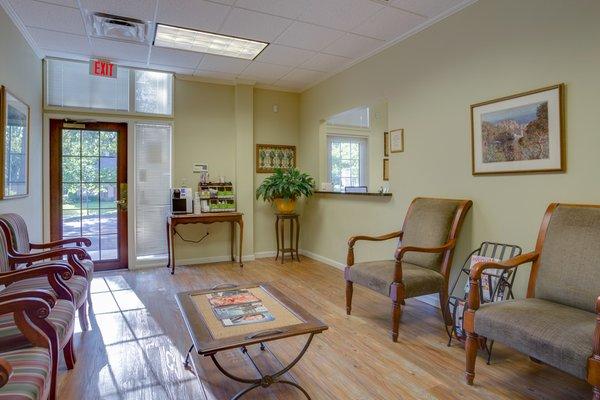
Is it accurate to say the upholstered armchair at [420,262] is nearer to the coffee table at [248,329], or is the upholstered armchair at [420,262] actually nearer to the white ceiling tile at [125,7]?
the coffee table at [248,329]

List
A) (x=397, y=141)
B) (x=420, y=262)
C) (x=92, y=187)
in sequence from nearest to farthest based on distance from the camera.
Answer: (x=420, y=262) < (x=397, y=141) < (x=92, y=187)

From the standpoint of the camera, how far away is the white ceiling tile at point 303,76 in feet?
15.8

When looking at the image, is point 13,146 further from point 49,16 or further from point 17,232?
point 49,16

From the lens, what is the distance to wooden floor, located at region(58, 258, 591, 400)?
77.2 inches

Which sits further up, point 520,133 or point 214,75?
point 214,75

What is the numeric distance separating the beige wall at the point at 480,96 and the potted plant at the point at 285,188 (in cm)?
89

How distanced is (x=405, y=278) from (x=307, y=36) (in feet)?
8.51

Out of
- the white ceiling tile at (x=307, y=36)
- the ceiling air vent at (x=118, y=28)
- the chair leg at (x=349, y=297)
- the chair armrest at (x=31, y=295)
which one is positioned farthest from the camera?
the white ceiling tile at (x=307, y=36)

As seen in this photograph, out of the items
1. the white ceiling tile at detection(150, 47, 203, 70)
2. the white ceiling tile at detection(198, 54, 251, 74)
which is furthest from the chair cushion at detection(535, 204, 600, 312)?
the white ceiling tile at detection(150, 47, 203, 70)

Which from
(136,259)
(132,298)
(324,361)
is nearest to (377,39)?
(324,361)

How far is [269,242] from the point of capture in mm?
5609

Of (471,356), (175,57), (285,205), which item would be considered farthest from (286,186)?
(471,356)

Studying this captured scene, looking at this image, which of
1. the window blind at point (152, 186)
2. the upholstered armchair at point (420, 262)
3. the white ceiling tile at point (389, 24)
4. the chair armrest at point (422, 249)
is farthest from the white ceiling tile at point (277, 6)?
the window blind at point (152, 186)

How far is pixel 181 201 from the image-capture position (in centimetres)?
478
